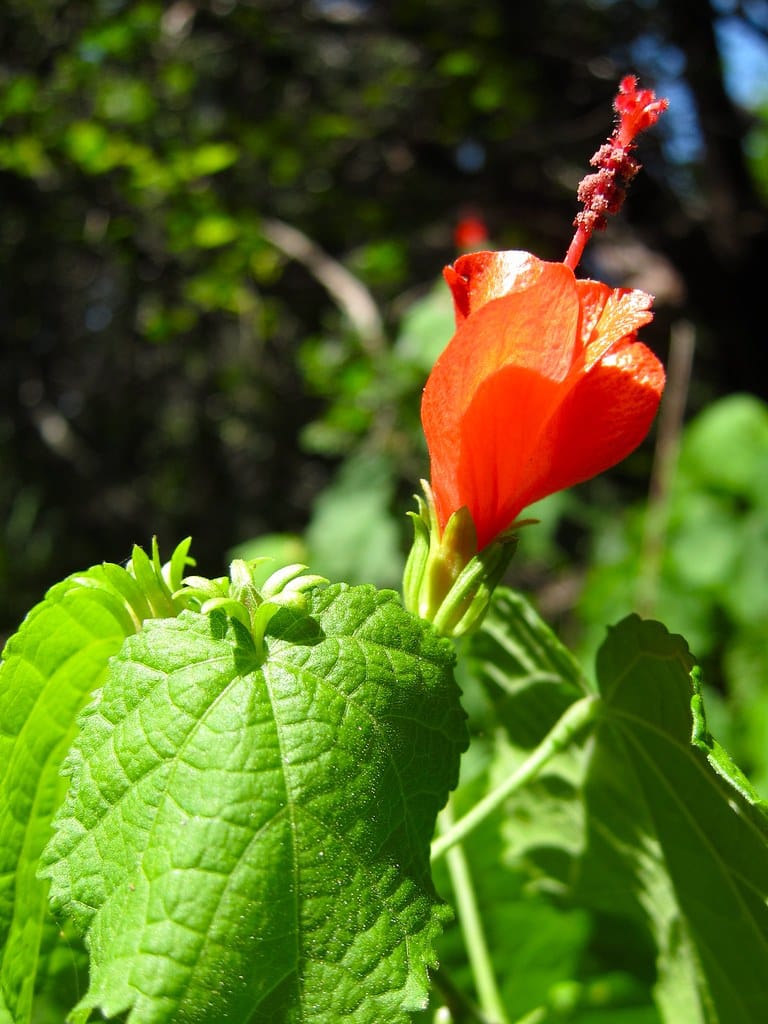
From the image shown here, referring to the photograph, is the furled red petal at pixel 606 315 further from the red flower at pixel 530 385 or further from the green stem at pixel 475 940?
the green stem at pixel 475 940

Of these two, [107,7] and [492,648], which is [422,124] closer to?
[107,7]

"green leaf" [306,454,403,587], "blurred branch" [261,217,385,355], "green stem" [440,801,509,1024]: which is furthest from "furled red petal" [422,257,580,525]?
"blurred branch" [261,217,385,355]

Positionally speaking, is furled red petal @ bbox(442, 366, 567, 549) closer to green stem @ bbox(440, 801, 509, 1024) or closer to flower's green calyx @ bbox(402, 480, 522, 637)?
flower's green calyx @ bbox(402, 480, 522, 637)

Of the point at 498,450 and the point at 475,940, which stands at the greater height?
the point at 498,450

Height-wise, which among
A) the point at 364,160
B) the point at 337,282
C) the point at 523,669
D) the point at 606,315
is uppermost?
the point at 364,160

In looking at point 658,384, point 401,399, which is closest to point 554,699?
point 658,384

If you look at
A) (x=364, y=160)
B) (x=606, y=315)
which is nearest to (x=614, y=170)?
(x=606, y=315)

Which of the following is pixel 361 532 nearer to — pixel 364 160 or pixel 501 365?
pixel 364 160

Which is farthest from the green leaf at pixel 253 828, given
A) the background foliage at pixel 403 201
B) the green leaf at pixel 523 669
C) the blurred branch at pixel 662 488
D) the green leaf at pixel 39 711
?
the blurred branch at pixel 662 488
